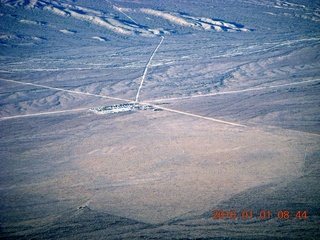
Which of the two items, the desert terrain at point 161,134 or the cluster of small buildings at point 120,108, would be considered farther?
the cluster of small buildings at point 120,108

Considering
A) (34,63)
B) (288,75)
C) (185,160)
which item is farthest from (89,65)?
(185,160)

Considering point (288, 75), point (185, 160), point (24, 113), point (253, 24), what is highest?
point (253, 24)

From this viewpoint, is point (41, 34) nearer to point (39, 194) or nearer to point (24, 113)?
point (24, 113)

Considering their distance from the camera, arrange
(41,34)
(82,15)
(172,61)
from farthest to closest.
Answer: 1. (82,15)
2. (41,34)
3. (172,61)
